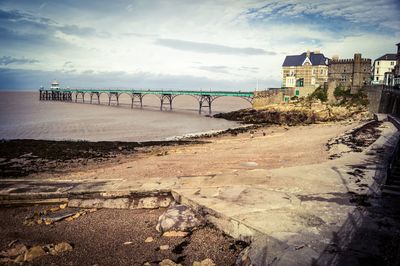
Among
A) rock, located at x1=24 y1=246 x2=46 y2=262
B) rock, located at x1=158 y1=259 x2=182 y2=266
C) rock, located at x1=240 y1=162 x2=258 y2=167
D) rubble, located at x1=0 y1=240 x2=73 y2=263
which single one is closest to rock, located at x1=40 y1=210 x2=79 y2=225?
rubble, located at x1=0 y1=240 x2=73 y2=263

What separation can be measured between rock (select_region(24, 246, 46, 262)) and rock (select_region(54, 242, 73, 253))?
0.72ft

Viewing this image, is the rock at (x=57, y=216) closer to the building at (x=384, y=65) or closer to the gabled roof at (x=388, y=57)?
the building at (x=384, y=65)

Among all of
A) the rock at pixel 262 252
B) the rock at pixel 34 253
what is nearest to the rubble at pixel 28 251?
the rock at pixel 34 253

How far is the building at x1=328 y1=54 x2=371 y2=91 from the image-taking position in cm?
4788

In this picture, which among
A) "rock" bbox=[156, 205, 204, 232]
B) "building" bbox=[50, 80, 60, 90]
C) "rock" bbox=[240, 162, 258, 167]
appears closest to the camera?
"rock" bbox=[156, 205, 204, 232]

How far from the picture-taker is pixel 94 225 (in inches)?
257

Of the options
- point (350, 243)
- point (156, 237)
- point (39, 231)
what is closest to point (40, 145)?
point (39, 231)

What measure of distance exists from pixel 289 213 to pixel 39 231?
563 centimetres

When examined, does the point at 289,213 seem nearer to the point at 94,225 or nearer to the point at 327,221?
the point at 327,221

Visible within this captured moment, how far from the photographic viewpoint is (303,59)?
6669cm

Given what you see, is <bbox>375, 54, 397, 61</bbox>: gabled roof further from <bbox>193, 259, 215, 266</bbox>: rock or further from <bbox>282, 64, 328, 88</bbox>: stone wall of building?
<bbox>193, 259, 215, 266</bbox>: rock

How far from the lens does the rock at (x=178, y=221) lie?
6035mm

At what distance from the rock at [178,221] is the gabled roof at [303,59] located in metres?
67.9

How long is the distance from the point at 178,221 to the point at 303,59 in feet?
225
